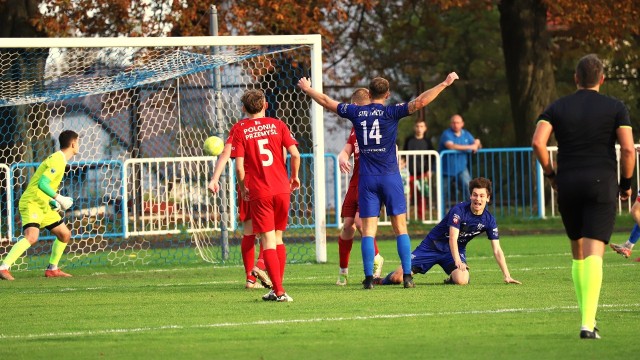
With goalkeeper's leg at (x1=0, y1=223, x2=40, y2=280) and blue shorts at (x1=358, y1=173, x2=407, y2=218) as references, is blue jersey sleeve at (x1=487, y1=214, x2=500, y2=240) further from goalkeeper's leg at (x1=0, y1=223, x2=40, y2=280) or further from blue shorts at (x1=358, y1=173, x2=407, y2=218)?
goalkeeper's leg at (x1=0, y1=223, x2=40, y2=280)

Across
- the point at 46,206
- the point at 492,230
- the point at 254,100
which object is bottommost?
the point at 492,230

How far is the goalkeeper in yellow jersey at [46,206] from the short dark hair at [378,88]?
14.2 feet

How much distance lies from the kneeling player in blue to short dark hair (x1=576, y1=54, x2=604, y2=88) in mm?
4106

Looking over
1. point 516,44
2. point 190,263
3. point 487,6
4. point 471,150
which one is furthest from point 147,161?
point 487,6

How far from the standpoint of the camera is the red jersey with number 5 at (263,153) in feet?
38.1

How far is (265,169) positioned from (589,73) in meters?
4.01

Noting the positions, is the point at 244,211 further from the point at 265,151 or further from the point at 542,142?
the point at 542,142

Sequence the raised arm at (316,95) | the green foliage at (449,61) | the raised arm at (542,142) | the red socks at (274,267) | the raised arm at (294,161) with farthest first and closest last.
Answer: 1. the green foliage at (449,61)
2. the raised arm at (316,95)
3. the raised arm at (294,161)
4. the red socks at (274,267)
5. the raised arm at (542,142)

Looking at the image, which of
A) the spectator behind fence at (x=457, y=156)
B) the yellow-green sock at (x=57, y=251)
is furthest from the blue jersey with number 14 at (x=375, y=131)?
the spectator behind fence at (x=457, y=156)

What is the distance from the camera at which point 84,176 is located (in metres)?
20.8

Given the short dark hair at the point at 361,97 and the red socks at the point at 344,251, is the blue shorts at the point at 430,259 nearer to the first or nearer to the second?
the red socks at the point at 344,251

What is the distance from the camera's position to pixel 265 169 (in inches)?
459

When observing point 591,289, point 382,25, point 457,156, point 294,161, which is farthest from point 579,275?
point 382,25

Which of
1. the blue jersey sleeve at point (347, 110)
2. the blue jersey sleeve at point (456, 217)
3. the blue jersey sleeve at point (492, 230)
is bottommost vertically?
the blue jersey sleeve at point (492, 230)
